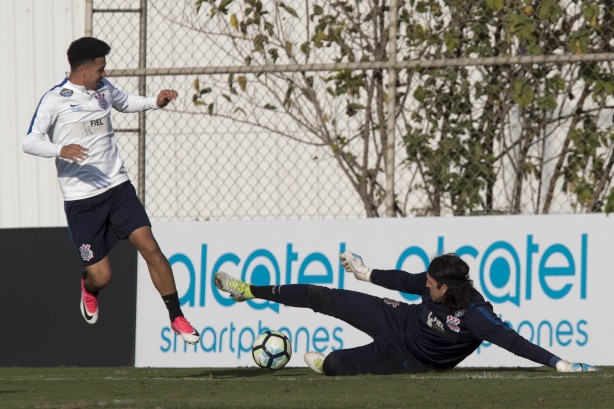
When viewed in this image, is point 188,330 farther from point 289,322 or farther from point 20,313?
point 20,313

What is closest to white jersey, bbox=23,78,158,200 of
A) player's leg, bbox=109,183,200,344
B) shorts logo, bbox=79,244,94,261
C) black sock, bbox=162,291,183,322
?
player's leg, bbox=109,183,200,344

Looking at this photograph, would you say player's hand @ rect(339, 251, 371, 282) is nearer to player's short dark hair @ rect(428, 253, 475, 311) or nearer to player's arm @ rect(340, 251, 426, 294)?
player's arm @ rect(340, 251, 426, 294)

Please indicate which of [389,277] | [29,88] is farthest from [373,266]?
[29,88]

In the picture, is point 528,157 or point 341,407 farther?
point 528,157

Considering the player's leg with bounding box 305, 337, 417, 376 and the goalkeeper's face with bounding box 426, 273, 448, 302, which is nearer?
the goalkeeper's face with bounding box 426, 273, 448, 302

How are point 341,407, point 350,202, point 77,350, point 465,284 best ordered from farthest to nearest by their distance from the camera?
1. point 350,202
2. point 77,350
3. point 465,284
4. point 341,407

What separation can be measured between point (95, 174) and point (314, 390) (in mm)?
2405

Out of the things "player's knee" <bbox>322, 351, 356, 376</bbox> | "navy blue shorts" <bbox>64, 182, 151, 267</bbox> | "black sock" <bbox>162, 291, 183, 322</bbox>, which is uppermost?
"navy blue shorts" <bbox>64, 182, 151, 267</bbox>

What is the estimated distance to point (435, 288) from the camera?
8031 mm

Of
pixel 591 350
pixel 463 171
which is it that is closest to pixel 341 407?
pixel 591 350

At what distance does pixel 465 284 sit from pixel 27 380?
10.2ft

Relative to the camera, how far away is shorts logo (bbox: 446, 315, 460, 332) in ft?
26.2

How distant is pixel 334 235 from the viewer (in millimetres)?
10445

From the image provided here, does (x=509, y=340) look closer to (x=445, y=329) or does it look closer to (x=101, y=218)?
Result: (x=445, y=329)
